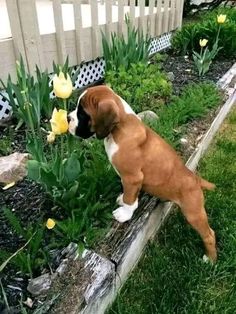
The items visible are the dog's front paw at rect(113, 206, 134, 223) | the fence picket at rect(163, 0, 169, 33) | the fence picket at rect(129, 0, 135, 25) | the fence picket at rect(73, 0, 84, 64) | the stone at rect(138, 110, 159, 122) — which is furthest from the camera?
the fence picket at rect(163, 0, 169, 33)

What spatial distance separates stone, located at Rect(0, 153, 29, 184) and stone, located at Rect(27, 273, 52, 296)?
0.86 meters

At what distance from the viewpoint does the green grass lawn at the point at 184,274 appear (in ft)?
6.30

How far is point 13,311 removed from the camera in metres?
1.50

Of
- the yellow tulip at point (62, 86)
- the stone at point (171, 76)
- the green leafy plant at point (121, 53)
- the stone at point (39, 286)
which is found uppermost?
the yellow tulip at point (62, 86)

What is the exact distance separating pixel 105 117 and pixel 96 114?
0.15ft

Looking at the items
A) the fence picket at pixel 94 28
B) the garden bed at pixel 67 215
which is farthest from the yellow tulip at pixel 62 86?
the fence picket at pixel 94 28

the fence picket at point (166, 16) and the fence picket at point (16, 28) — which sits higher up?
the fence picket at point (16, 28)

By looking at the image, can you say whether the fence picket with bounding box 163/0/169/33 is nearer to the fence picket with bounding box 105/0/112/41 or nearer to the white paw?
the fence picket with bounding box 105/0/112/41

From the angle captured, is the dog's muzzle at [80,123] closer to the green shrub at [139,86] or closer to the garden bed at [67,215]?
the garden bed at [67,215]

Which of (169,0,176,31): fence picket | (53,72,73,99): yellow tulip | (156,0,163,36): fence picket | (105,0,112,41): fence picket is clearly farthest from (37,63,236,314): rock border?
(169,0,176,31): fence picket

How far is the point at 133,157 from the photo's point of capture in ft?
6.13

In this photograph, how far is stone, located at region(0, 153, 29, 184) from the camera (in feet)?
7.61

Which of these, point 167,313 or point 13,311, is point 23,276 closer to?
point 13,311

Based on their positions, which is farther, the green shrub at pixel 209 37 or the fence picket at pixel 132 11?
the green shrub at pixel 209 37
